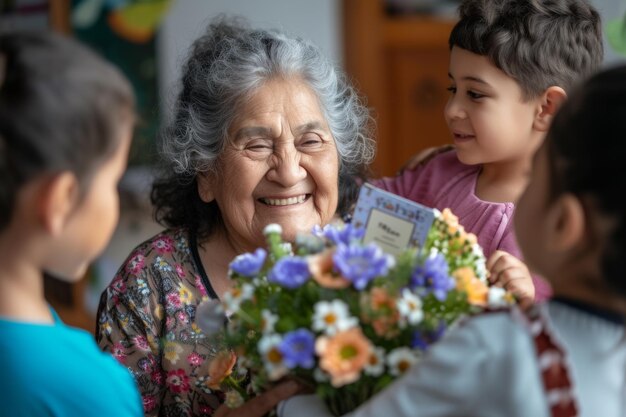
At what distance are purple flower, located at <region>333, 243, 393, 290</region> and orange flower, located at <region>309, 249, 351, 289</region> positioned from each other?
11 millimetres

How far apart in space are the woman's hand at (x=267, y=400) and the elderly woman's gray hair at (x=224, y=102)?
2.05ft

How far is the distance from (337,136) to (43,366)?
95 centimetres

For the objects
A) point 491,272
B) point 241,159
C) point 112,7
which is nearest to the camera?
point 491,272

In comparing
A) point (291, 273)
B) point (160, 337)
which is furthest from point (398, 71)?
point (291, 273)

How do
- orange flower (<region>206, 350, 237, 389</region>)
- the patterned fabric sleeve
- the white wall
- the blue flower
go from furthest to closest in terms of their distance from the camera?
the white wall, the patterned fabric sleeve, orange flower (<region>206, 350, 237, 389</region>), the blue flower

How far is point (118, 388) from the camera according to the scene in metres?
1.23

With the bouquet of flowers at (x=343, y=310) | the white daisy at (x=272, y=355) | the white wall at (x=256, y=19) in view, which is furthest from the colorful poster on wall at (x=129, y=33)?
the white daisy at (x=272, y=355)

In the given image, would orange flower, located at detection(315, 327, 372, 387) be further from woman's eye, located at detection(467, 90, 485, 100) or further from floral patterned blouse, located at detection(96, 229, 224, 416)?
woman's eye, located at detection(467, 90, 485, 100)

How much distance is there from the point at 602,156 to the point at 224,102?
962mm

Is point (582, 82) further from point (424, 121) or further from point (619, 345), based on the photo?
A: point (424, 121)

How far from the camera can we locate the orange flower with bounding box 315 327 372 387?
116 cm

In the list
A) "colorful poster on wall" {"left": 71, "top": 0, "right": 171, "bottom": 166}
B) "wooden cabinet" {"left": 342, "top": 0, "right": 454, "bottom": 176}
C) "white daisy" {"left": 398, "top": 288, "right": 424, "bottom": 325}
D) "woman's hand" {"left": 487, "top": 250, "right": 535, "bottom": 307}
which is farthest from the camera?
"wooden cabinet" {"left": 342, "top": 0, "right": 454, "bottom": 176}

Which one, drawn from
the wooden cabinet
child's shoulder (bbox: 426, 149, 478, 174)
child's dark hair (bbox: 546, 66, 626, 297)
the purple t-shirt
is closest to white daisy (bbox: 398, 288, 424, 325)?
child's dark hair (bbox: 546, 66, 626, 297)

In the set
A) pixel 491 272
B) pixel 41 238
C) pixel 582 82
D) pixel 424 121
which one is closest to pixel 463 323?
pixel 582 82
